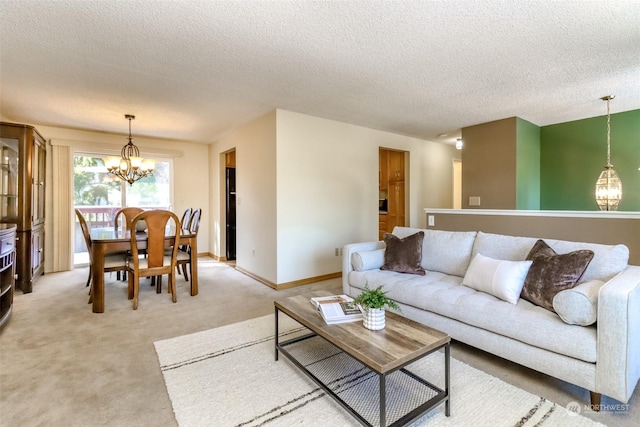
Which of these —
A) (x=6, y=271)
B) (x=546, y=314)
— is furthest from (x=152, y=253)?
(x=546, y=314)

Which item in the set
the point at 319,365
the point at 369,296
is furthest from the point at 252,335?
the point at 369,296

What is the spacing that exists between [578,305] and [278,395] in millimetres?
1748

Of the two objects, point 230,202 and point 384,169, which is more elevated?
point 384,169

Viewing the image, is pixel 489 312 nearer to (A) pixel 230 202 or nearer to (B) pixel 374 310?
(B) pixel 374 310

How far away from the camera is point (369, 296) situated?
171 centimetres

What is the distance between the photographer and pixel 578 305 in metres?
1.66

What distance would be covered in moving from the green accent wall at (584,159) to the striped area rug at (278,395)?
3.48 m

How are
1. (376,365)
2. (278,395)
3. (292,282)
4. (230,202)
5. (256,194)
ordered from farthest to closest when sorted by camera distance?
(230,202)
(256,194)
(292,282)
(278,395)
(376,365)

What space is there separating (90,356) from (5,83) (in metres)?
2.93

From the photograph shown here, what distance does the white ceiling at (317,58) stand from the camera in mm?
1964

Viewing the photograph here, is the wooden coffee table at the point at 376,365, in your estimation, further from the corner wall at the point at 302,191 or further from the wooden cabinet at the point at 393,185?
the wooden cabinet at the point at 393,185

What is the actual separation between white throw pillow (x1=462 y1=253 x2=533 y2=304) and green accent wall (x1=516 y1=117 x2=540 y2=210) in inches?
106

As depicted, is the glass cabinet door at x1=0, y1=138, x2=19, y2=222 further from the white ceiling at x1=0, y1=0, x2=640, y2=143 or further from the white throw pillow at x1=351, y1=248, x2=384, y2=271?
the white throw pillow at x1=351, y1=248, x2=384, y2=271

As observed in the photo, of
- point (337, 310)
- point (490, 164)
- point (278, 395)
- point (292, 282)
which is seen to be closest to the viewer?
point (278, 395)
